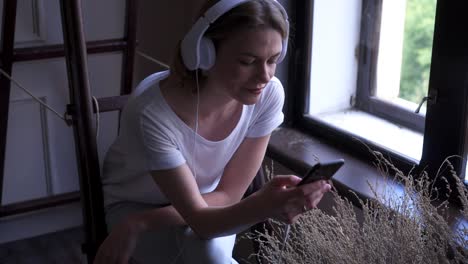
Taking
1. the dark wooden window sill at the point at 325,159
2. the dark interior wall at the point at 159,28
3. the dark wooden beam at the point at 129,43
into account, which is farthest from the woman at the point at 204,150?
the dark interior wall at the point at 159,28

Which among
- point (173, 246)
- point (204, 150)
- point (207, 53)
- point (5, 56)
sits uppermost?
point (207, 53)

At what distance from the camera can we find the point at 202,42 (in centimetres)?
115

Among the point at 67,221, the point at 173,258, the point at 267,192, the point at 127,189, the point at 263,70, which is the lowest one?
the point at 67,221

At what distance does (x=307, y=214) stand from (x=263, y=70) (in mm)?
262

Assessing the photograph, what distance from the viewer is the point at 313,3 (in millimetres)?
1769

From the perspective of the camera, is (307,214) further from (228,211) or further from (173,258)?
(173,258)

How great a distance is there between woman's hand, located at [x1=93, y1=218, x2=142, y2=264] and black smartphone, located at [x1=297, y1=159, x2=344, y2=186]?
377mm

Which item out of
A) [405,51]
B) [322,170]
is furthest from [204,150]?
[405,51]

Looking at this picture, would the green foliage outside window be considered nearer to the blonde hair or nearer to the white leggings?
the blonde hair

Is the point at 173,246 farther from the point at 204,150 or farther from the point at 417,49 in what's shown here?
the point at 417,49

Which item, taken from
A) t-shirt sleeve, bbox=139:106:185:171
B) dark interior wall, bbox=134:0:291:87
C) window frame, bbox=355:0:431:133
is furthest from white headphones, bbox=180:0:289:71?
dark interior wall, bbox=134:0:291:87

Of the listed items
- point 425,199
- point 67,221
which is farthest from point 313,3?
point 67,221

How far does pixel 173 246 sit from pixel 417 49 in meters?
0.75

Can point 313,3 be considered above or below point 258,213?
above
